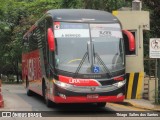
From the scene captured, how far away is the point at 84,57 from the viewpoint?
47.8ft

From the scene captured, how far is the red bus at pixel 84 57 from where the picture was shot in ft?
46.6

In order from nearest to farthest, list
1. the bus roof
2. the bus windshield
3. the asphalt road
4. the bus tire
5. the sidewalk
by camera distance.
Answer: the asphalt road < the bus windshield < the bus roof < the bus tire < the sidewalk

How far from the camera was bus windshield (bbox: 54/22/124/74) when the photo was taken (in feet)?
47.5

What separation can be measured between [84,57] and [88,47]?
1.34 feet

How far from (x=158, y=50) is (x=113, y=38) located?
3.24 metres

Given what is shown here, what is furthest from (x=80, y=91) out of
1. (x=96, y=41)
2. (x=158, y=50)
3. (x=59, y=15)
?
(x=158, y=50)

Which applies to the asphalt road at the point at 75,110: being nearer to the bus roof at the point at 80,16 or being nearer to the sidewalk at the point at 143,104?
the sidewalk at the point at 143,104

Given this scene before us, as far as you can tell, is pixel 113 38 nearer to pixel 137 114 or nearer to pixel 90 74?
pixel 90 74

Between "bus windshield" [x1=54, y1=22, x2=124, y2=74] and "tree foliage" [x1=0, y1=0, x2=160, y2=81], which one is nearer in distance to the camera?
"bus windshield" [x1=54, y1=22, x2=124, y2=74]

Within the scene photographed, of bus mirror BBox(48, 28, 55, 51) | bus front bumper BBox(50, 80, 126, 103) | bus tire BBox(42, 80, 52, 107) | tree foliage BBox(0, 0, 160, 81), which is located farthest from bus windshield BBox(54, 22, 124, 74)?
tree foliage BBox(0, 0, 160, 81)

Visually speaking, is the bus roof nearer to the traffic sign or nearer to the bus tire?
the traffic sign

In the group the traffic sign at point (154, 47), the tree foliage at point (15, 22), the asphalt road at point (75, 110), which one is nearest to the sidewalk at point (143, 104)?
the asphalt road at point (75, 110)

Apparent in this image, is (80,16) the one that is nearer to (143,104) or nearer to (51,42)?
(51,42)

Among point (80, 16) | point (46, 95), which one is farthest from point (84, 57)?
point (46, 95)
